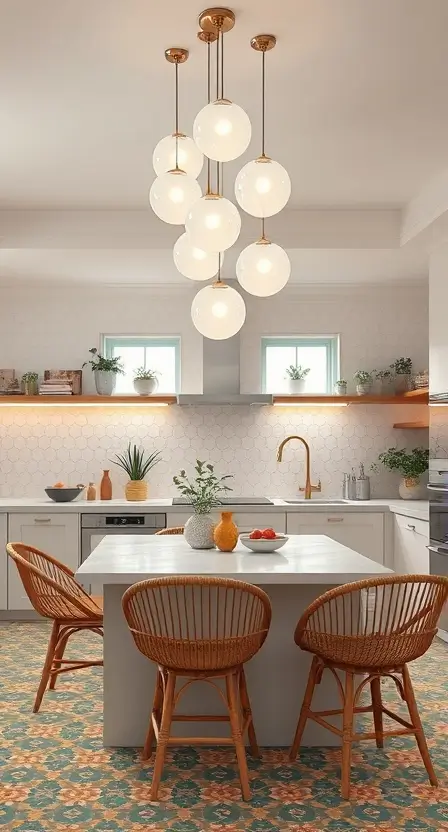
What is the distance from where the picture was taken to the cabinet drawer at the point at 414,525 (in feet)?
17.9

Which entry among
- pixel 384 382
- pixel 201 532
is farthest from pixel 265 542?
pixel 384 382

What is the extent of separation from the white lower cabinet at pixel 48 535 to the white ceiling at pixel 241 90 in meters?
2.21

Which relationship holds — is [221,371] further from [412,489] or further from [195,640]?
[195,640]

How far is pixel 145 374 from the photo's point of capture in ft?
21.5

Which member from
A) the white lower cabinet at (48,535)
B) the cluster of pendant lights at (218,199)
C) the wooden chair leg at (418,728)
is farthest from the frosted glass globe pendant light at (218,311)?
the white lower cabinet at (48,535)

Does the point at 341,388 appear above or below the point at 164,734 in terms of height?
above

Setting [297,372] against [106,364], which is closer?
[106,364]

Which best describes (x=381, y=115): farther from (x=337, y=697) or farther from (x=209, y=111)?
(x=337, y=697)

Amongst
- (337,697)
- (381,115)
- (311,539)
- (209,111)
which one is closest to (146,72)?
(209,111)

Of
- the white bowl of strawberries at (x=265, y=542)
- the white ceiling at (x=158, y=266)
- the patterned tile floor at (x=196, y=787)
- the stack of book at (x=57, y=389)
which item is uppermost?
the white ceiling at (x=158, y=266)

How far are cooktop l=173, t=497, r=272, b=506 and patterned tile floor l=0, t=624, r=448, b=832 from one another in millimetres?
2285

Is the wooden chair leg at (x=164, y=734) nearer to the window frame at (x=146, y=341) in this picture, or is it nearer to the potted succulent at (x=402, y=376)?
the window frame at (x=146, y=341)

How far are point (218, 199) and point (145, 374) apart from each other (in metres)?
3.53

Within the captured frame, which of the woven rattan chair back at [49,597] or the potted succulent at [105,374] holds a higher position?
the potted succulent at [105,374]
